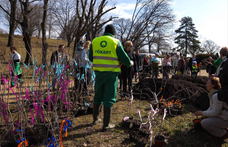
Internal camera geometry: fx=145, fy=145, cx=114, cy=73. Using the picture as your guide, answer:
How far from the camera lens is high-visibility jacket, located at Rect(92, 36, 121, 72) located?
2441 millimetres

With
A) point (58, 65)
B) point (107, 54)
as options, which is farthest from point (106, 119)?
point (58, 65)

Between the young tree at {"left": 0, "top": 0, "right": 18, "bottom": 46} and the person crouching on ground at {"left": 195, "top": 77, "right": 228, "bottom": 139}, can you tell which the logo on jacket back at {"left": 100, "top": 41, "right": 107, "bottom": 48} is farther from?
the young tree at {"left": 0, "top": 0, "right": 18, "bottom": 46}

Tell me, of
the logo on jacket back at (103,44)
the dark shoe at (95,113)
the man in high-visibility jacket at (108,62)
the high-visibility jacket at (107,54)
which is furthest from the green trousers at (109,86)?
the logo on jacket back at (103,44)

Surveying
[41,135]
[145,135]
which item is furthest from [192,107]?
[41,135]

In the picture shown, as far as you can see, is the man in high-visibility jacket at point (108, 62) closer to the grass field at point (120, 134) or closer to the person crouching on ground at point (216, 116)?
the grass field at point (120, 134)

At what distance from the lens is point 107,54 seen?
246 centimetres

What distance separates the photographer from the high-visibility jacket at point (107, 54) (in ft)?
8.01

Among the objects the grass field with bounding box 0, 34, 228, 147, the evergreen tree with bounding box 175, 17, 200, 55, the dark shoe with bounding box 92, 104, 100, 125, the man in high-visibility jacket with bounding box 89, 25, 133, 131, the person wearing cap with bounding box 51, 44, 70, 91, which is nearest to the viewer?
the person wearing cap with bounding box 51, 44, 70, 91

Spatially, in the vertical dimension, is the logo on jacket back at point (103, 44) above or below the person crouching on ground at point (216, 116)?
above

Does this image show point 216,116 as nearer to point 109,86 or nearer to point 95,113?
point 109,86

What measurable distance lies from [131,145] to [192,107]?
2647 mm

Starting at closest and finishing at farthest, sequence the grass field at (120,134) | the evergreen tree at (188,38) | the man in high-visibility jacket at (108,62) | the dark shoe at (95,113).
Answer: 1. the grass field at (120,134)
2. the man in high-visibility jacket at (108,62)
3. the dark shoe at (95,113)
4. the evergreen tree at (188,38)

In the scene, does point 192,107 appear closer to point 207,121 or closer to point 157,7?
point 207,121

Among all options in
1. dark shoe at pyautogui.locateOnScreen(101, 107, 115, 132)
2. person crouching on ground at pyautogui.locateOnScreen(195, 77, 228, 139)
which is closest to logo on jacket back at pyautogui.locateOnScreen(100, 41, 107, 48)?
dark shoe at pyautogui.locateOnScreen(101, 107, 115, 132)
